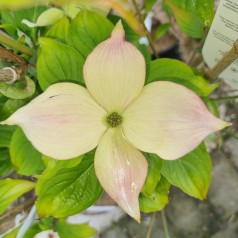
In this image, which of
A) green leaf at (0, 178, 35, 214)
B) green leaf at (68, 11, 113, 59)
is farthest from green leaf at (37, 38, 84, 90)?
green leaf at (0, 178, 35, 214)

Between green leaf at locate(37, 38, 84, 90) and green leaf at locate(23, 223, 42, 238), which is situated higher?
green leaf at locate(37, 38, 84, 90)

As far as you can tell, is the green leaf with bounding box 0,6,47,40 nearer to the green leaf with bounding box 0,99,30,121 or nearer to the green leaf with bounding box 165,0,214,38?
the green leaf with bounding box 0,99,30,121

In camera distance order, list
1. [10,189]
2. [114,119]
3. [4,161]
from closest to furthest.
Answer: [114,119] → [10,189] → [4,161]

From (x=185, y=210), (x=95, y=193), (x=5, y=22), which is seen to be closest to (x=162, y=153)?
(x=95, y=193)

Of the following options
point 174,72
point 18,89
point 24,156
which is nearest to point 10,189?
point 24,156

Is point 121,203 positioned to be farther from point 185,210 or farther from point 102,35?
point 185,210

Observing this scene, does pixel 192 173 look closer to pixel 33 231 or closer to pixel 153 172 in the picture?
pixel 153 172

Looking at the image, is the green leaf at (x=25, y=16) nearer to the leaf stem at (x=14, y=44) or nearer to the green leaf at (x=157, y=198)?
the leaf stem at (x=14, y=44)
